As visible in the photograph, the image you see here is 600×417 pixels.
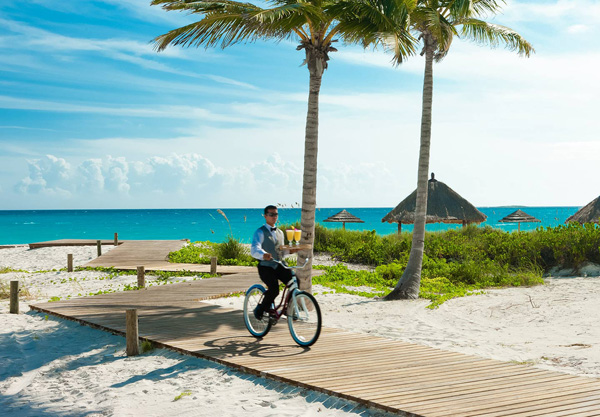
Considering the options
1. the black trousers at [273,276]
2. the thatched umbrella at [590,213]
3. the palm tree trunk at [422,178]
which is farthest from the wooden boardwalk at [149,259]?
the thatched umbrella at [590,213]

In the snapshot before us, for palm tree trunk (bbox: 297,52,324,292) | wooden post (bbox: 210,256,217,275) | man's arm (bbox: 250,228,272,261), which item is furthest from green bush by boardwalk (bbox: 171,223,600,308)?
man's arm (bbox: 250,228,272,261)

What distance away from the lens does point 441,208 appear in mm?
24281

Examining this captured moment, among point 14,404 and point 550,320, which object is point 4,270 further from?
point 550,320

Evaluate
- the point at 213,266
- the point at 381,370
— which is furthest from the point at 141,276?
the point at 381,370

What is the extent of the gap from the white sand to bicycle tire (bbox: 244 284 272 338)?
1049mm

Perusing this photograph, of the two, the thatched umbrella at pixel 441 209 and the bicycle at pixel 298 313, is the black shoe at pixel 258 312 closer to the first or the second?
the bicycle at pixel 298 313

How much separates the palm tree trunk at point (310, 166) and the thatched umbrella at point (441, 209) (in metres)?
13.5

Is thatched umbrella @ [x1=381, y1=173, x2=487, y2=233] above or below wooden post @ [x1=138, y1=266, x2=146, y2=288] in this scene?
above

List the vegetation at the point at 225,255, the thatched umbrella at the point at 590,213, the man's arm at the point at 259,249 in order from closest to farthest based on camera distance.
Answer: the man's arm at the point at 259,249 < the vegetation at the point at 225,255 < the thatched umbrella at the point at 590,213

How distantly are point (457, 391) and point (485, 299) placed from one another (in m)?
7.03

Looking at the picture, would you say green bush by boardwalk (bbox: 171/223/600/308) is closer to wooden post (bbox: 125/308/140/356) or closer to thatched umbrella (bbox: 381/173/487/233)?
thatched umbrella (bbox: 381/173/487/233)

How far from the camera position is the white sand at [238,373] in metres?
5.59

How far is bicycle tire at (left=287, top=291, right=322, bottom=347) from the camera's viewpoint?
674 centimetres

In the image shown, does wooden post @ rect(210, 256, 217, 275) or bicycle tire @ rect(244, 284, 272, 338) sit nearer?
bicycle tire @ rect(244, 284, 272, 338)
